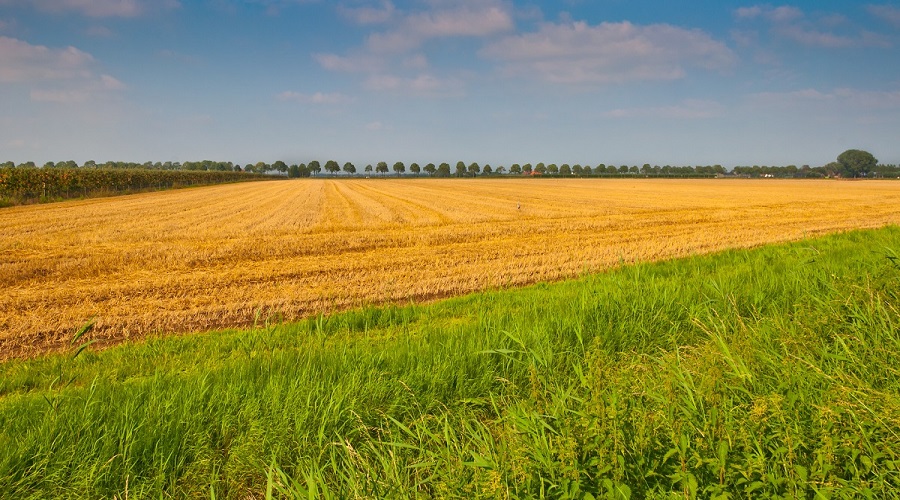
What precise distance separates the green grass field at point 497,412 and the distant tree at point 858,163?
209403 millimetres

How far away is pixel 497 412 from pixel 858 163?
22656cm

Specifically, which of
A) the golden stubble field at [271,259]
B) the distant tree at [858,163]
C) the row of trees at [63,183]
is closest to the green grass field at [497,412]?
the golden stubble field at [271,259]

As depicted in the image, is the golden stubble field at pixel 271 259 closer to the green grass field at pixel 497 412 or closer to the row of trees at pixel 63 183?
the green grass field at pixel 497 412

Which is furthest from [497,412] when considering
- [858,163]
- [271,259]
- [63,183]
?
[858,163]

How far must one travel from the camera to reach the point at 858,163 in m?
170

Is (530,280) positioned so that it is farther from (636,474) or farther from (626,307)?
(636,474)

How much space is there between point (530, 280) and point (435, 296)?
2.56 metres

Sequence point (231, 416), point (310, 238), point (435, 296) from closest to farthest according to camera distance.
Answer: point (231, 416) < point (435, 296) < point (310, 238)

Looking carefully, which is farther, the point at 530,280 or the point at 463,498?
the point at 530,280

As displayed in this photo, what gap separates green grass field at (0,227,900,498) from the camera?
94.2 inches

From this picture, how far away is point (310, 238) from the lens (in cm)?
1616

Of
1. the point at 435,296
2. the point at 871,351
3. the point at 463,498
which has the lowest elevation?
the point at 435,296

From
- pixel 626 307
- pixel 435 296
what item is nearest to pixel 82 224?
pixel 435 296

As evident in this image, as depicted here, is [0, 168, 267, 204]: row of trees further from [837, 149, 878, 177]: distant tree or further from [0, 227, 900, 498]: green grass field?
[837, 149, 878, 177]: distant tree
